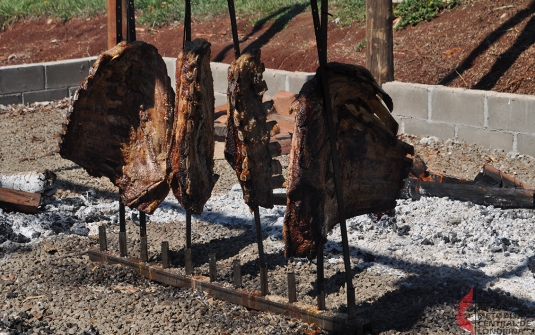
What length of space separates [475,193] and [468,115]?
9.69 ft

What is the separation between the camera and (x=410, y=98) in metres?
9.83

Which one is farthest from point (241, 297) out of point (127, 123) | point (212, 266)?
point (127, 123)

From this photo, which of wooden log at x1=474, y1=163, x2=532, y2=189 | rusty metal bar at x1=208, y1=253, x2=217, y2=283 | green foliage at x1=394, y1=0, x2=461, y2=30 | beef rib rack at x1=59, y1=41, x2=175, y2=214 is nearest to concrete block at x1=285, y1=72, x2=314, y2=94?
green foliage at x1=394, y1=0, x2=461, y2=30

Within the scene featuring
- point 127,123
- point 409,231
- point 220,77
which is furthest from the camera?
point 220,77

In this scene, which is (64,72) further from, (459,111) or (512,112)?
(512,112)

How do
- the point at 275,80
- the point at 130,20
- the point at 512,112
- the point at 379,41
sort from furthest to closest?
the point at 275,80, the point at 379,41, the point at 512,112, the point at 130,20

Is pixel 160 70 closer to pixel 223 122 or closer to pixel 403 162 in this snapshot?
pixel 403 162

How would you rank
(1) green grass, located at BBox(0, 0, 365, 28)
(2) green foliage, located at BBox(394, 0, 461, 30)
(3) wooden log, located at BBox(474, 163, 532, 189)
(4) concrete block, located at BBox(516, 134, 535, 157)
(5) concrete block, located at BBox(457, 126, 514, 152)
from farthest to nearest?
1. (1) green grass, located at BBox(0, 0, 365, 28)
2. (2) green foliage, located at BBox(394, 0, 461, 30)
3. (5) concrete block, located at BBox(457, 126, 514, 152)
4. (4) concrete block, located at BBox(516, 134, 535, 157)
5. (3) wooden log, located at BBox(474, 163, 532, 189)

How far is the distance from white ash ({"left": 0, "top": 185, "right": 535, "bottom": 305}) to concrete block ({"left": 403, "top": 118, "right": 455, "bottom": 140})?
307 centimetres

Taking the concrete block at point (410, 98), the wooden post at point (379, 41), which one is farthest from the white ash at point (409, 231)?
the wooden post at point (379, 41)

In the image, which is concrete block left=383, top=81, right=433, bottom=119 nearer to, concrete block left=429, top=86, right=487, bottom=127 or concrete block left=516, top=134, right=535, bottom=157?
concrete block left=429, top=86, right=487, bottom=127

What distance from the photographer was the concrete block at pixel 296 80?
10.7 meters

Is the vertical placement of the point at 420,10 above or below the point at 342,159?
above

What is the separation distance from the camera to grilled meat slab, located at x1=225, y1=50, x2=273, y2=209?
13.7 ft
